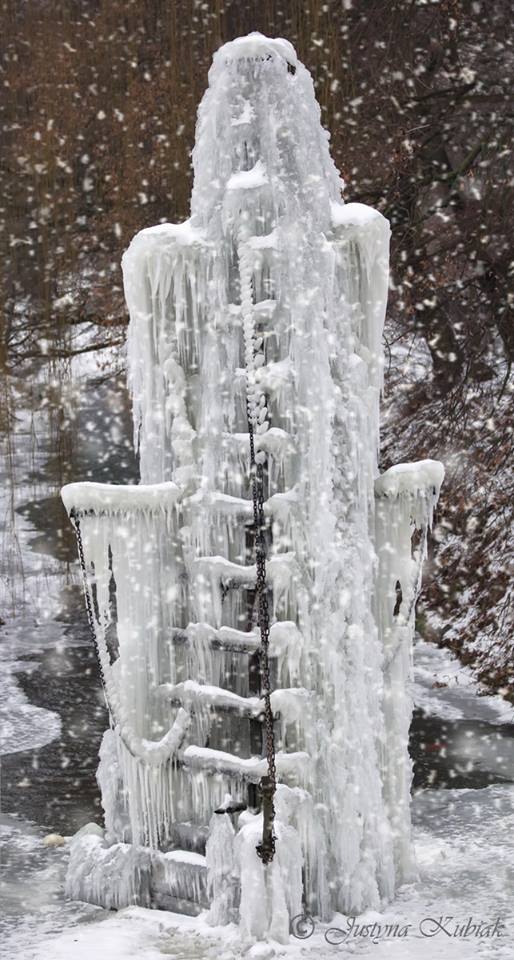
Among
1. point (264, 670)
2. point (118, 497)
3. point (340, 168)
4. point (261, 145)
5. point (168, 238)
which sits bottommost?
point (264, 670)

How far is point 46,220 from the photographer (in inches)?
552

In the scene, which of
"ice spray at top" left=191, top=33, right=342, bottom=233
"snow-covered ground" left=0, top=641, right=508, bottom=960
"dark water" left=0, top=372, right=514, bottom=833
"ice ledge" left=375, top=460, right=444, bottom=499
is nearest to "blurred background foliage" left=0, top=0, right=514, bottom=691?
"dark water" left=0, top=372, right=514, bottom=833

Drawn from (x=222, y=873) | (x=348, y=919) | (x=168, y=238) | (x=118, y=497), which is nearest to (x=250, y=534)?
(x=118, y=497)

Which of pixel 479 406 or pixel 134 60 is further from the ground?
pixel 134 60

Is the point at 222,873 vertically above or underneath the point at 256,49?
underneath

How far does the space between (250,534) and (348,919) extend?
191 cm

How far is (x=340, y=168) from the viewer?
46.3 feet

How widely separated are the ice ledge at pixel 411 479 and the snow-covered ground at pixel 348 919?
203 centimetres

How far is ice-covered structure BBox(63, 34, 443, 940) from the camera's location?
20.4 ft

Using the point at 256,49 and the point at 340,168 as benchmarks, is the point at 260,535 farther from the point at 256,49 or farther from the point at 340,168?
the point at 340,168

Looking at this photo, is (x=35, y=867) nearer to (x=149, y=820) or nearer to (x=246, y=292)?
(x=149, y=820)

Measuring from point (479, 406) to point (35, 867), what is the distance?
9.53m

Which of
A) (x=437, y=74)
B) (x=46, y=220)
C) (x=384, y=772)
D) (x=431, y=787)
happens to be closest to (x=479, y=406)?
(x=437, y=74)

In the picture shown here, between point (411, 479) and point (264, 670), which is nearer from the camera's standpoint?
point (264, 670)
